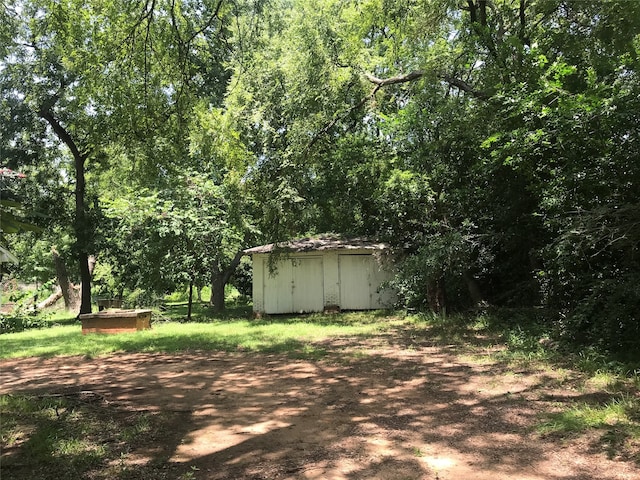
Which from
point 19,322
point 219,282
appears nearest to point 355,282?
point 219,282

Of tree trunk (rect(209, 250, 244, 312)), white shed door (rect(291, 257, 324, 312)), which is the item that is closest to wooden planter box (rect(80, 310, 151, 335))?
white shed door (rect(291, 257, 324, 312))

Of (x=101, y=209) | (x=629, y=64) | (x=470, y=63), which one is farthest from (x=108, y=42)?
(x=101, y=209)

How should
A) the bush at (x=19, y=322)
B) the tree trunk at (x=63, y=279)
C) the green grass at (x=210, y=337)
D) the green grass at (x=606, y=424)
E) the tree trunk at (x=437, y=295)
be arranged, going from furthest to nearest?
1. the tree trunk at (x=63, y=279)
2. the bush at (x=19, y=322)
3. the tree trunk at (x=437, y=295)
4. the green grass at (x=210, y=337)
5. the green grass at (x=606, y=424)

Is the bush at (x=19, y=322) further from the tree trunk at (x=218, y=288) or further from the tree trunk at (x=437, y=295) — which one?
the tree trunk at (x=437, y=295)

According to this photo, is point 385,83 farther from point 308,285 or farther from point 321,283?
point 308,285

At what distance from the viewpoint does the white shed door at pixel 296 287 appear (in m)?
16.7

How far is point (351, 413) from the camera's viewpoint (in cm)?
514

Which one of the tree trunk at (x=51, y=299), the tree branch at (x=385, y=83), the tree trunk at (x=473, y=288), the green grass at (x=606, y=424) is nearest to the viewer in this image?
the green grass at (x=606, y=424)

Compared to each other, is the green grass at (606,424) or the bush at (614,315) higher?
the bush at (614,315)

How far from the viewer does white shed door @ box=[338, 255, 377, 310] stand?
16719 millimetres

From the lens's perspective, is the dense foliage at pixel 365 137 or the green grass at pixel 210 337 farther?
the green grass at pixel 210 337

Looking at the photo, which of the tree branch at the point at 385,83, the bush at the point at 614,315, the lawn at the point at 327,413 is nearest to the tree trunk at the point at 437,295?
the lawn at the point at 327,413

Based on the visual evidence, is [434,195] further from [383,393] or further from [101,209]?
Result: [101,209]

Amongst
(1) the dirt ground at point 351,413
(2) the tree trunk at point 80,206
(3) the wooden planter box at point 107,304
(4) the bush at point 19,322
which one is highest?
(2) the tree trunk at point 80,206
